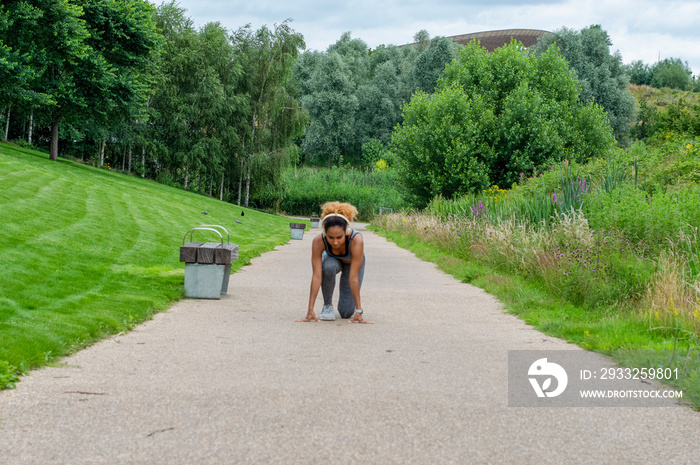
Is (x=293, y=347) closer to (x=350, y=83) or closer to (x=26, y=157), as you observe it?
(x=26, y=157)

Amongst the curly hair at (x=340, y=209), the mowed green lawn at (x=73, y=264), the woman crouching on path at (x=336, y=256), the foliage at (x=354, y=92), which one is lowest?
the mowed green lawn at (x=73, y=264)

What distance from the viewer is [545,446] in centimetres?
362

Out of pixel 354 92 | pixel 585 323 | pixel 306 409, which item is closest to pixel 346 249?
pixel 585 323

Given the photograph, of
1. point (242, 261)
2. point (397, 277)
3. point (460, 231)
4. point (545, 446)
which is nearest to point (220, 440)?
point (545, 446)

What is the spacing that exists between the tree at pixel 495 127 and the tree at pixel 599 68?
87.3 feet

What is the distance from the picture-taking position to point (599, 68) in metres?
58.2

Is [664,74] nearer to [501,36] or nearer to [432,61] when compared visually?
[501,36]

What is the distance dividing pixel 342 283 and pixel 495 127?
2422 cm

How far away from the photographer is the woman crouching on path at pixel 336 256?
24.0ft

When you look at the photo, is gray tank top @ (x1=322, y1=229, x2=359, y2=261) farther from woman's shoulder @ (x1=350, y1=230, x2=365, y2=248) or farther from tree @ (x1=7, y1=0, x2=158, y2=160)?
tree @ (x1=7, y1=0, x2=158, y2=160)

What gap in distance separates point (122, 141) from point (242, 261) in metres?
33.1

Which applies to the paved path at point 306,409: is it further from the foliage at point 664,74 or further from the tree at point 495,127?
the foliage at point 664,74

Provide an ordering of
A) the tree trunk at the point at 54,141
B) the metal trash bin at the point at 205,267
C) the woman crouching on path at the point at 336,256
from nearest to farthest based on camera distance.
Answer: the woman crouching on path at the point at 336,256 → the metal trash bin at the point at 205,267 → the tree trunk at the point at 54,141

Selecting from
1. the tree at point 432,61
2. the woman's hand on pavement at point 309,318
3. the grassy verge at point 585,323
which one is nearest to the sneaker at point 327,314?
the woman's hand on pavement at point 309,318
